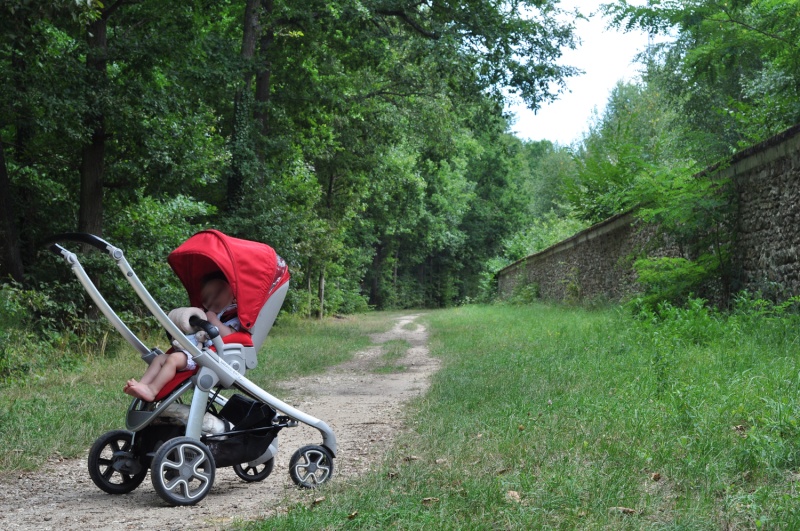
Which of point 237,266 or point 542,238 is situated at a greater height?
point 542,238

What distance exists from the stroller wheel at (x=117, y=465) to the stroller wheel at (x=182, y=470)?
407 millimetres

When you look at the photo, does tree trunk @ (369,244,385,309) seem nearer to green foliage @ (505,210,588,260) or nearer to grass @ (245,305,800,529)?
green foliage @ (505,210,588,260)

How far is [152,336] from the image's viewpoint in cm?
1467

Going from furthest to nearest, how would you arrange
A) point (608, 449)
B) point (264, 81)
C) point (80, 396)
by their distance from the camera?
point (264, 81)
point (80, 396)
point (608, 449)

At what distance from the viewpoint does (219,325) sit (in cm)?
515

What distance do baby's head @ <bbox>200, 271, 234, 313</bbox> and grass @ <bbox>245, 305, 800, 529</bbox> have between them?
146 centimetres

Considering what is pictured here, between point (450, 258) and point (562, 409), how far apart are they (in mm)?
57147

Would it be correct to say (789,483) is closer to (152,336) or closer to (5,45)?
(5,45)

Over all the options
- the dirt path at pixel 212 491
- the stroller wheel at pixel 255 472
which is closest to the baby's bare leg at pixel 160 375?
the dirt path at pixel 212 491

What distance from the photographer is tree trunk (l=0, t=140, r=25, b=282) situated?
39.5ft

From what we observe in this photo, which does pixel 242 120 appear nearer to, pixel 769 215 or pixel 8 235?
pixel 8 235

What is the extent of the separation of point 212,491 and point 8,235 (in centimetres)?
901

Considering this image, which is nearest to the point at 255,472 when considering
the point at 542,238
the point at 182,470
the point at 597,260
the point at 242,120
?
the point at 182,470

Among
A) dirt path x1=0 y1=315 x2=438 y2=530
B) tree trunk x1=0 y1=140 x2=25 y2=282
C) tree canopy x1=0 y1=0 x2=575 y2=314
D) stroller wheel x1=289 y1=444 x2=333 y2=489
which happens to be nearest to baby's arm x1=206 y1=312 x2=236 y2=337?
stroller wheel x1=289 y1=444 x2=333 y2=489
